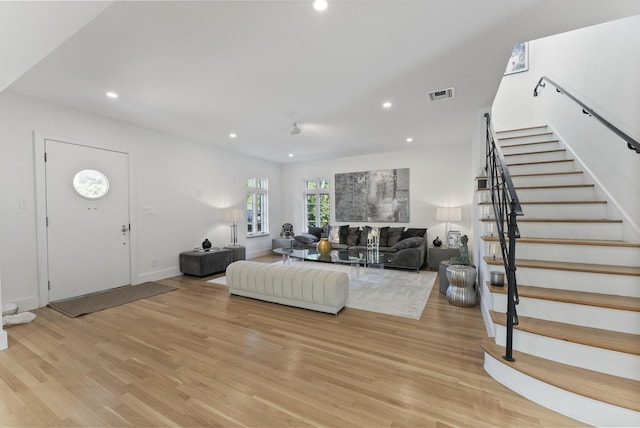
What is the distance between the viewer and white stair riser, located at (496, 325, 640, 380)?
157 centimetres

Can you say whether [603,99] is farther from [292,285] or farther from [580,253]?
[292,285]

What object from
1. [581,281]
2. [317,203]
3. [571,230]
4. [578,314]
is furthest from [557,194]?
[317,203]

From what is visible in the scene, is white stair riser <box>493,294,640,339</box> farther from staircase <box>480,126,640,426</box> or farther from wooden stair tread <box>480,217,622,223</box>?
wooden stair tread <box>480,217,622,223</box>

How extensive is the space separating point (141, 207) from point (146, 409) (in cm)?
384

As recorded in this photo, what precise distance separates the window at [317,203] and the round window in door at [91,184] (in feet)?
16.1

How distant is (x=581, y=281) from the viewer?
2.04 m

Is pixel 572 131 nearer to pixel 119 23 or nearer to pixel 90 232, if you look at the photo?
pixel 119 23

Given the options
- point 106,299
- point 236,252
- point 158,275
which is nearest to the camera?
point 106,299

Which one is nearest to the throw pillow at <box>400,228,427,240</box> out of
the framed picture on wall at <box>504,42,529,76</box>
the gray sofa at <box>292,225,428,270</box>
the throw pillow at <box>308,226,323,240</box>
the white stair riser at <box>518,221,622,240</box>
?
the gray sofa at <box>292,225,428,270</box>

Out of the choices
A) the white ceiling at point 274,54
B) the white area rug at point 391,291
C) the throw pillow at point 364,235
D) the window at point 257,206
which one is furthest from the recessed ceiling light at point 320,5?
the window at point 257,206

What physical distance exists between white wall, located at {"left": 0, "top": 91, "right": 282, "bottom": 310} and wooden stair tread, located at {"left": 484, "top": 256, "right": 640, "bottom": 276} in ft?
17.1

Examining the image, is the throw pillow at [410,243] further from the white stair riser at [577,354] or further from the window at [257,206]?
the window at [257,206]

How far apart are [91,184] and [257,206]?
12.7ft


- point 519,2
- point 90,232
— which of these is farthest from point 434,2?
point 90,232
